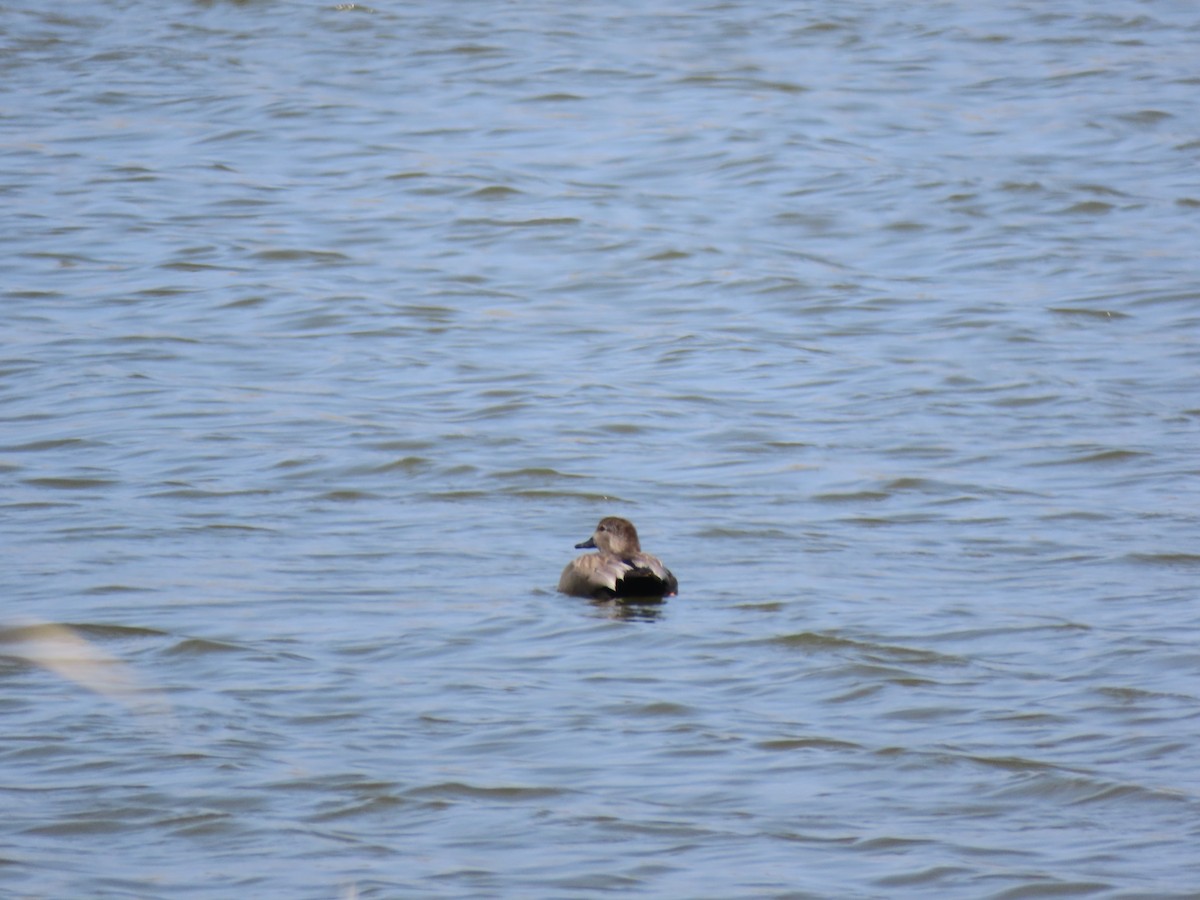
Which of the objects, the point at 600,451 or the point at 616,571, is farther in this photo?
the point at 600,451

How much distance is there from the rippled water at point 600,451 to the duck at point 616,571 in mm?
103

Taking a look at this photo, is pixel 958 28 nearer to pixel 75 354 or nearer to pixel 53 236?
pixel 53 236

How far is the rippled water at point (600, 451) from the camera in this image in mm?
5480

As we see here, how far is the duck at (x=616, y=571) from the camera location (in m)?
7.37

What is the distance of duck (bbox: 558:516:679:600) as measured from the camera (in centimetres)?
737

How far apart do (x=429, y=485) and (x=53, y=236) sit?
6.24 metres

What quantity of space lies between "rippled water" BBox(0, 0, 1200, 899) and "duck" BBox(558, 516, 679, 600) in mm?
103

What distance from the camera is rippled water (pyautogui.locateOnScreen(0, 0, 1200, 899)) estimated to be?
5480 millimetres

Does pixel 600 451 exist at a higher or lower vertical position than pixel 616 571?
lower

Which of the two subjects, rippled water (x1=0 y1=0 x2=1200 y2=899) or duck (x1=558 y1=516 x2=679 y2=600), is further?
duck (x1=558 y1=516 x2=679 y2=600)

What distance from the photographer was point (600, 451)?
988 cm

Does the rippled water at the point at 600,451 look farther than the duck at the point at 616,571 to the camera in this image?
No

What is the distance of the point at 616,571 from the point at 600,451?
251cm

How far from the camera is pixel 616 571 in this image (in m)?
7.41
